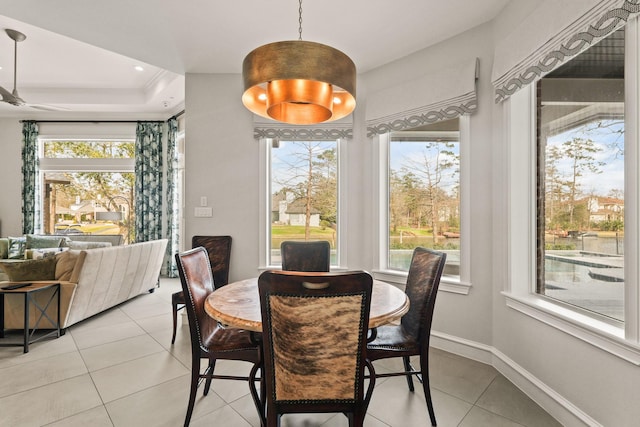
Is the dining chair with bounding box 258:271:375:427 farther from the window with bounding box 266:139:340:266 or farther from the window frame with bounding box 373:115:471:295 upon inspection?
the window with bounding box 266:139:340:266

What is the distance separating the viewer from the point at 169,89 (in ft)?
14.6

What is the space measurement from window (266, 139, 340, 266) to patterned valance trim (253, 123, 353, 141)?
7.5 inches

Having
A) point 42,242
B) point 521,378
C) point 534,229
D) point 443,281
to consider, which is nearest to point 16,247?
point 42,242

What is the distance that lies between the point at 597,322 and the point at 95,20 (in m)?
4.05

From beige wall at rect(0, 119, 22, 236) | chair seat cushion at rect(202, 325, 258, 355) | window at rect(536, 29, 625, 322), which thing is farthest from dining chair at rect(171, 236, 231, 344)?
beige wall at rect(0, 119, 22, 236)

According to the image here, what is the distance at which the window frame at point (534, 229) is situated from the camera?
1.36 metres

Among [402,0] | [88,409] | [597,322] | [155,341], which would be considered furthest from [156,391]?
[402,0]

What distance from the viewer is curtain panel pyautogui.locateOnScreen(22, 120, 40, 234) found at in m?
5.40

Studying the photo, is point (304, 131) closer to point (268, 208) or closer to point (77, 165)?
point (268, 208)

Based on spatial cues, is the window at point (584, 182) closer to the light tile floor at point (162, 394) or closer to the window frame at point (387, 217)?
the window frame at point (387, 217)

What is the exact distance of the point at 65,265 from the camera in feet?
9.54

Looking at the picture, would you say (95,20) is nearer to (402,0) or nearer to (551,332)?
(402,0)

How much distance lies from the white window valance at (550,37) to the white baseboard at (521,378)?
1922 mm

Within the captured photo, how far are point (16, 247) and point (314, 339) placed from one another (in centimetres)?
591
